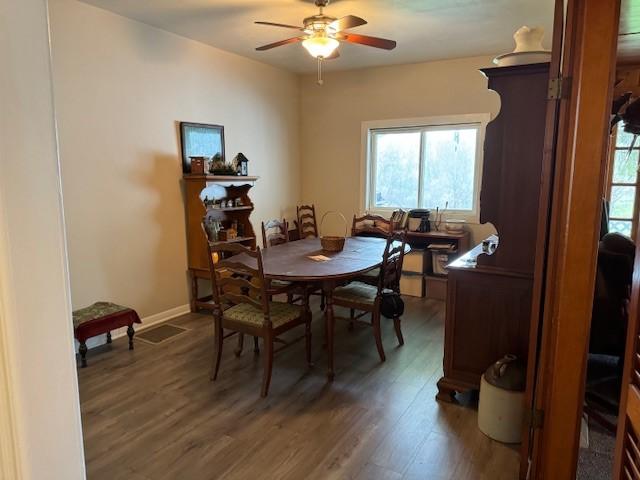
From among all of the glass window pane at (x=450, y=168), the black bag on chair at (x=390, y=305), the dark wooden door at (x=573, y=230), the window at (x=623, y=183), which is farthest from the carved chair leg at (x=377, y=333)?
the window at (x=623, y=183)

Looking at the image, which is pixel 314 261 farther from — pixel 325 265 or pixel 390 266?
pixel 390 266

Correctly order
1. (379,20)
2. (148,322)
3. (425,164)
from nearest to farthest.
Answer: (379,20) → (148,322) → (425,164)

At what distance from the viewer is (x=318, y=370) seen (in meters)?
3.12

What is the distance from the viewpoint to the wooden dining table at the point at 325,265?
284cm

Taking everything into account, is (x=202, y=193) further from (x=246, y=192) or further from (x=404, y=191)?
(x=404, y=191)

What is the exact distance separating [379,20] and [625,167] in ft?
11.0

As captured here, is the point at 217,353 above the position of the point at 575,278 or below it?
below

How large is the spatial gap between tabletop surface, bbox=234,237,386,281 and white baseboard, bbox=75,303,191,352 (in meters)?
1.38

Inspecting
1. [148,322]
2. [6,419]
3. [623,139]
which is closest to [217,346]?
[148,322]

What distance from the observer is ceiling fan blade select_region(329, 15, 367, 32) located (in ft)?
9.43

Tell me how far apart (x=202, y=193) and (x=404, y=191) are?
2617mm

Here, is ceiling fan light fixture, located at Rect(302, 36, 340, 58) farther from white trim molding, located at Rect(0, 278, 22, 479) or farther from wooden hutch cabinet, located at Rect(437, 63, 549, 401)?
white trim molding, located at Rect(0, 278, 22, 479)

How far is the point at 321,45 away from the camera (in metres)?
3.11

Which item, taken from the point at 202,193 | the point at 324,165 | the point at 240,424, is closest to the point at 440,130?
the point at 324,165
